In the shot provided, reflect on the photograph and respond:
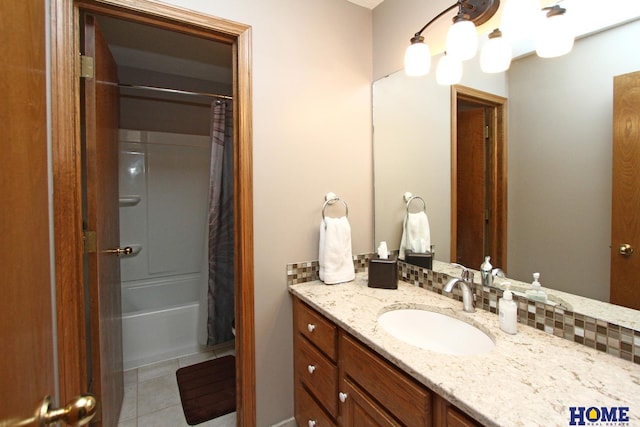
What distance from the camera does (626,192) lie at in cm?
92

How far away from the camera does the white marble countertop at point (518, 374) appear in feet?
2.16

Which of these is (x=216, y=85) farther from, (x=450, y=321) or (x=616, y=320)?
(x=616, y=320)

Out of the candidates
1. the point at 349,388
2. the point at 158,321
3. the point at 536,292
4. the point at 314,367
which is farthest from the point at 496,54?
the point at 158,321

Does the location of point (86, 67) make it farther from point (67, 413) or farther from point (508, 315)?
point (508, 315)

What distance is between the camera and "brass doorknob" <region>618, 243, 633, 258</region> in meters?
0.92

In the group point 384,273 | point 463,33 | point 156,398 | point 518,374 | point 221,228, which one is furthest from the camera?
point 221,228

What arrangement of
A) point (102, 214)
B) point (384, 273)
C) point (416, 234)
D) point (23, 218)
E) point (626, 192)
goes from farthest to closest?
point (416, 234) < point (384, 273) < point (102, 214) < point (626, 192) < point (23, 218)

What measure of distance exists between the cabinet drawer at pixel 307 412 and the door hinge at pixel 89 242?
3.86ft

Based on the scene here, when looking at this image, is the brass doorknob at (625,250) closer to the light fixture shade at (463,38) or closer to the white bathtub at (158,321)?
the light fixture shade at (463,38)

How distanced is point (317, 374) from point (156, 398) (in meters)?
1.27

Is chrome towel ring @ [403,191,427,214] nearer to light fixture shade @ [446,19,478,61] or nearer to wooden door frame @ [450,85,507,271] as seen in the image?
wooden door frame @ [450,85,507,271]

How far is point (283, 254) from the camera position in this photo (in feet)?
5.12

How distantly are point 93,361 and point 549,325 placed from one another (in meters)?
1.85

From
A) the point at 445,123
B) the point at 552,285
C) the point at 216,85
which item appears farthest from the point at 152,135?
the point at 552,285
